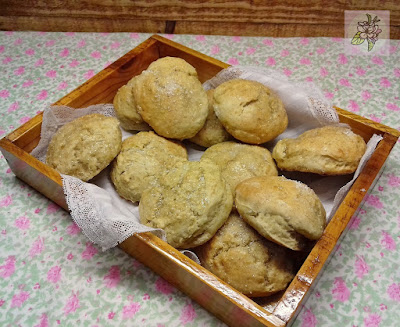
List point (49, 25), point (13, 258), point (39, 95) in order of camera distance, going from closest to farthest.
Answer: point (13, 258) < point (39, 95) < point (49, 25)

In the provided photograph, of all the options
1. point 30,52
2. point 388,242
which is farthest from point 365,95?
point 30,52

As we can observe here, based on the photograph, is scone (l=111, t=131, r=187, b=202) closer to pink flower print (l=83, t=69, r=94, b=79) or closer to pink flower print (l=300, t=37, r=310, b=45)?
pink flower print (l=83, t=69, r=94, b=79)

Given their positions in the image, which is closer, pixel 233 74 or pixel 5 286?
pixel 5 286

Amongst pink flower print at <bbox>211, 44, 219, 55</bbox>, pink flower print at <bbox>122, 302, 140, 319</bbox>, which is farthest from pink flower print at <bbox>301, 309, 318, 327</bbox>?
pink flower print at <bbox>211, 44, 219, 55</bbox>

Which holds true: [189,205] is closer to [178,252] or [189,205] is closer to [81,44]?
[178,252]

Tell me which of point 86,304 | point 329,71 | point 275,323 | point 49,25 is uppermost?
point 49,25

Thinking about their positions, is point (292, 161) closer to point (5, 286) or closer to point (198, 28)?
point (5, 286)

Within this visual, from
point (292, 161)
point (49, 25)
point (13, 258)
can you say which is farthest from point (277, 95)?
point (49, 25)
